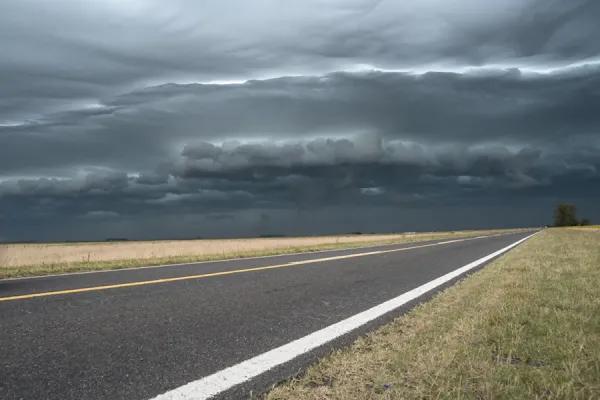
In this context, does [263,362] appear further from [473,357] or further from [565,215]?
[565,215]

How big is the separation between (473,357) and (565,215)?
172 m

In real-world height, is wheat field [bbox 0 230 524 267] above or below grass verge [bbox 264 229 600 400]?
below

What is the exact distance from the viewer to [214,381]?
290 centimetres

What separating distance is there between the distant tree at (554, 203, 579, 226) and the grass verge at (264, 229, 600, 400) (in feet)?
549

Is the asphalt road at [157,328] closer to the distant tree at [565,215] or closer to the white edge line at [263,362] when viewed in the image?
the white edge line at [263,362]

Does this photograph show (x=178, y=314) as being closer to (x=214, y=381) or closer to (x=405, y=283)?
(x=214, y=381)

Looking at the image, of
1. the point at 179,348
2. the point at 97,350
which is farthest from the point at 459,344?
the point at 97,350

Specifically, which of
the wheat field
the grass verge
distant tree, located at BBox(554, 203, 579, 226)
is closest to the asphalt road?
the grass verge

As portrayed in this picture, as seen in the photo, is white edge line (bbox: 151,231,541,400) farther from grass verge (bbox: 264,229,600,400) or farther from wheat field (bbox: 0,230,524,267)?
wheat field (bbox: 0,230,524,267)

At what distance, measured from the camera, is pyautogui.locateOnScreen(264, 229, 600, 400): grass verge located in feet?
8.64

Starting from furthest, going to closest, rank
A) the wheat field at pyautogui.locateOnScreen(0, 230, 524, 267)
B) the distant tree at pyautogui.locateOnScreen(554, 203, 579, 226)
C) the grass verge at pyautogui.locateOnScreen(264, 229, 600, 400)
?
the distant tree at pyautogui.locateOnScreen(554, 203, 579, 226)
the wheat field at pyautogui.locateOnScreen(0, 230, 524, 267)
the grass verge at pyautogui.locateOnScreen(264, 229, 600, 400)

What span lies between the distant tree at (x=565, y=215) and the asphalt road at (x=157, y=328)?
165744 mm

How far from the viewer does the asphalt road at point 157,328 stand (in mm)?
2907

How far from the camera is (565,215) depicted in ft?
492
